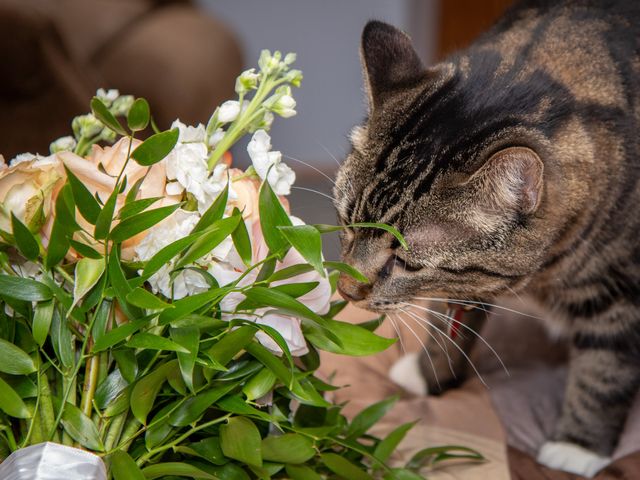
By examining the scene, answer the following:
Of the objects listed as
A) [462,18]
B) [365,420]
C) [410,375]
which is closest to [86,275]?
[365,420]

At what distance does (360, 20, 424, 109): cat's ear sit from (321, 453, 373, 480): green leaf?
469 millimetres

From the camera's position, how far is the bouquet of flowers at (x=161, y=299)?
637 mm

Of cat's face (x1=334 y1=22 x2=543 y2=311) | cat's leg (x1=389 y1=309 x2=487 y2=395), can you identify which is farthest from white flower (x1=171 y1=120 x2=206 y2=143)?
cat's leg (x1=389 y1=309 x2=487 y2=395)

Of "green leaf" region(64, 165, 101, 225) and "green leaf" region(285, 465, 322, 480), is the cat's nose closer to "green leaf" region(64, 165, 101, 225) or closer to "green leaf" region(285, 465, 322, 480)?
"green leaf" region(285, 465, 322, 480)

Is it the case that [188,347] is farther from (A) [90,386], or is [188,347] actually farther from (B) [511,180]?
(B) [511,180]

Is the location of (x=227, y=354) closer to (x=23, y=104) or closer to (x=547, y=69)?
(x=547, y=69)

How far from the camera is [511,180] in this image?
2.82 feet

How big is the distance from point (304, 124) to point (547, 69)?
222cm

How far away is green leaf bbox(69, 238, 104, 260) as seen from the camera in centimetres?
64

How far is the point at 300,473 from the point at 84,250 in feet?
1.02

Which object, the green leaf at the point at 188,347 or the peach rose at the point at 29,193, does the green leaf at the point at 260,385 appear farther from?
the peach rose at the point at 29,193

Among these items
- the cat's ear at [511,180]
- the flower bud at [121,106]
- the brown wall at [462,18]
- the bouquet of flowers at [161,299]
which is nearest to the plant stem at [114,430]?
the bouquet of flowers at [161,299]

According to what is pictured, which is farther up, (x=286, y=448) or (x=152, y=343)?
(x=152, y=343)

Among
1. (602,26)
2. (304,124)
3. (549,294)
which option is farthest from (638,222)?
(304,124)
